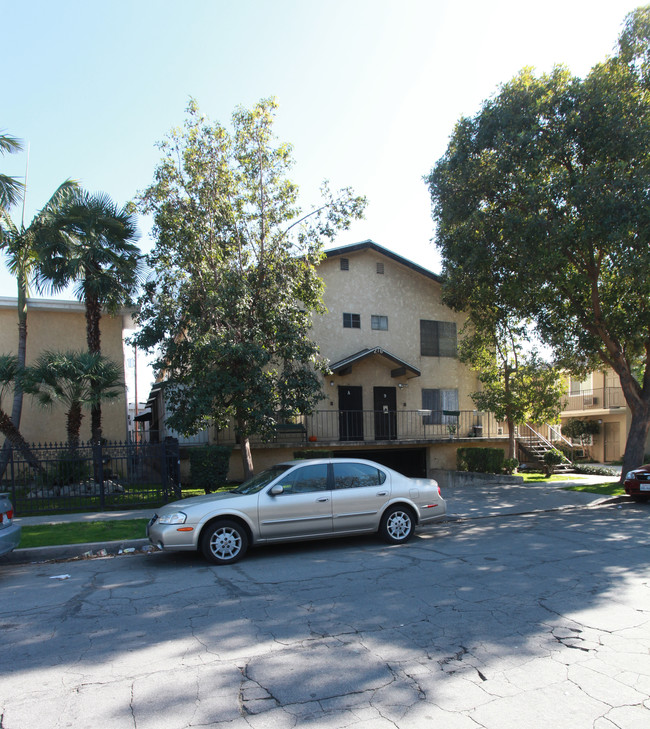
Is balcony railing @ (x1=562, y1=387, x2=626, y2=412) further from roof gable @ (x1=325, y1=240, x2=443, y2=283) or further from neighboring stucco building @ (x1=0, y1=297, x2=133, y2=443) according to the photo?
neighboring stucco building @ (x1=0, y1=297, x2=133, y2=443)

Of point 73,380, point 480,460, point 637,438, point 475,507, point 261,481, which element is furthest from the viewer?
point 480,460

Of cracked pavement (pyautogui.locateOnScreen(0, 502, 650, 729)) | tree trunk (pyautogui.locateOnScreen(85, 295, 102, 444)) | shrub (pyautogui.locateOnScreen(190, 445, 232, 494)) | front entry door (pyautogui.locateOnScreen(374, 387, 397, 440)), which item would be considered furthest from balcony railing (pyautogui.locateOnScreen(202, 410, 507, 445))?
cracked pavement (pyautogui.locateOnScreen(0, 502, 650, 729))

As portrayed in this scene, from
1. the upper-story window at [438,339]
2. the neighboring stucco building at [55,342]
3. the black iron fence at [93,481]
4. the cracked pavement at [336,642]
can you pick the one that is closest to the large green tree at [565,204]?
the upper-story window at [438,339]

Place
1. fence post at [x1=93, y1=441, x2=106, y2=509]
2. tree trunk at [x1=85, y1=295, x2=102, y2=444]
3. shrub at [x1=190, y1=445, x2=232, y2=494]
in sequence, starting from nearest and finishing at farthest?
fence post at [x1=93, y1=441, x2=106, y2=509]
shrub at [x1=190, y1=445, x2=232, y2=494]
tree trunk at [x1=85, y1=295, x2=102, y2=444]

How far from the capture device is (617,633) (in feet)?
16.3

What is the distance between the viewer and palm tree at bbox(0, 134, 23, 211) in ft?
51.3

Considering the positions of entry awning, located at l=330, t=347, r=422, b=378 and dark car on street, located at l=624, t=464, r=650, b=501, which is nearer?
dark car on street, located at l=624, t=464, r=650, b=501

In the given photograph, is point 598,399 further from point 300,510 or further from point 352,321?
point 300,510

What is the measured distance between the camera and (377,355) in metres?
19.8

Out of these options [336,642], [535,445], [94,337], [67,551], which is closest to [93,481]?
[94,337]

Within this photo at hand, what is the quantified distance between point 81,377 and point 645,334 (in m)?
15.6

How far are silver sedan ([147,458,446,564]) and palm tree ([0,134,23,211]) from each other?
11769mm

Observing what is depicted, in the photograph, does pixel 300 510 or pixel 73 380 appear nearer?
pixel 300 510

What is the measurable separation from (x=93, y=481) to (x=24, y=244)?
6953 millimetres
